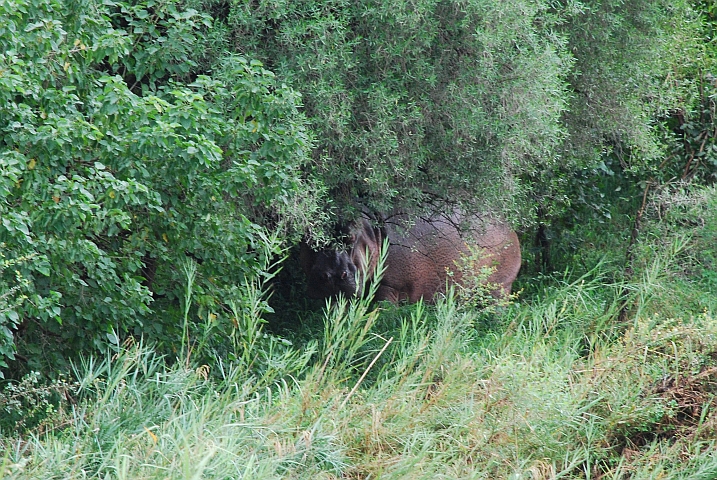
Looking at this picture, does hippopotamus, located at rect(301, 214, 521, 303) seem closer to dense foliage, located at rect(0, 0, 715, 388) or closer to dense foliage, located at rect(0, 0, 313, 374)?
dense foliage, located at rect(0, 0, 715, 388)

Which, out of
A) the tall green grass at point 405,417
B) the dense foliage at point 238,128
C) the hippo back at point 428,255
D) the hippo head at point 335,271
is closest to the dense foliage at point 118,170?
the dense foliage at point 238,128

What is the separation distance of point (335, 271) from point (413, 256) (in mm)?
1100

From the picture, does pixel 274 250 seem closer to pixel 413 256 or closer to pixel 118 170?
Result: pixel 118 170

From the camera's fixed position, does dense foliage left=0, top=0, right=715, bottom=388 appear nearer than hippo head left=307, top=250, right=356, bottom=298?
Yes

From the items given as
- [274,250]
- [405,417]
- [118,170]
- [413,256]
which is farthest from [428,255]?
[118,170]

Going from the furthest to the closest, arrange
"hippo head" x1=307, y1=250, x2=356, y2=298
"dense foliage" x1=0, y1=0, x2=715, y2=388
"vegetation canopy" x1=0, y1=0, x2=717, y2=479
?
1. "hippo head" x1=307, y1=250, x2=356, y2=298
2. "dense foliage" x1=0, y1=0, x2=715, y2=388
3. "vegetation canopy" x1=0, y1=0, x2=717, y2=479

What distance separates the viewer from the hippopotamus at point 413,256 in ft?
24.5

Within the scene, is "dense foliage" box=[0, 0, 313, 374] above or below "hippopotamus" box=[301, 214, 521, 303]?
above

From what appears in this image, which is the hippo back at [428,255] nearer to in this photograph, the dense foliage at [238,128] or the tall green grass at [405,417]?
the dense foliage at [238,128]

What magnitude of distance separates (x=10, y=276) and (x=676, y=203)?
6.52 meters

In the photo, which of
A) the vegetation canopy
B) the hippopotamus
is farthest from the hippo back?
the vegetation canopy

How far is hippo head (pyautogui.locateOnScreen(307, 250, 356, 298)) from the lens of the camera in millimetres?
7418

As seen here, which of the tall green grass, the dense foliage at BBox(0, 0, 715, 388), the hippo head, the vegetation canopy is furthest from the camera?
the hippo head

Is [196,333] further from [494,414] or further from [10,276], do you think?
[494,414]
